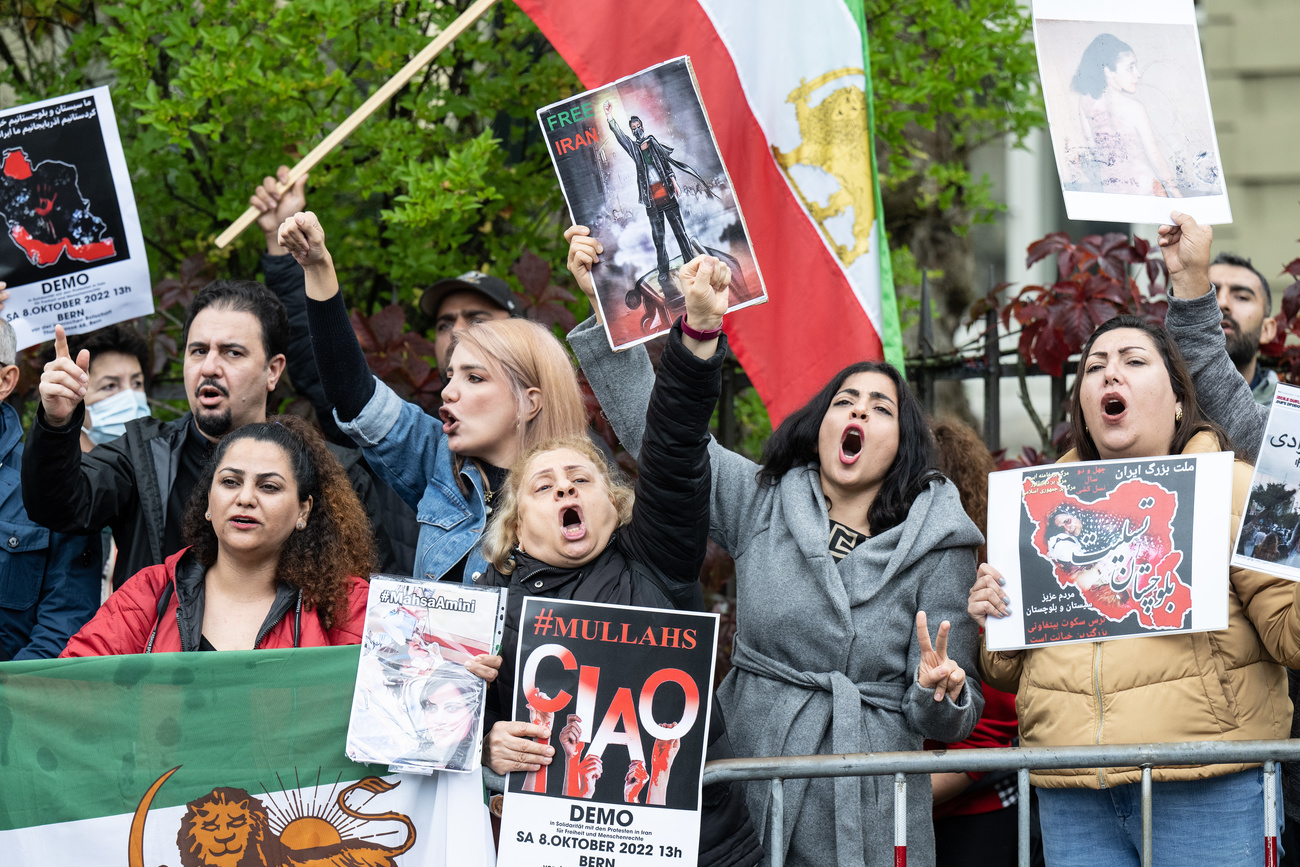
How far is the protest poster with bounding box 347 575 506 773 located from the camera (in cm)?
300

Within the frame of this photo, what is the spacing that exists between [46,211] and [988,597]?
11.0 ft

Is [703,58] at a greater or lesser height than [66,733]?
greater

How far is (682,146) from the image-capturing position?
3727mm

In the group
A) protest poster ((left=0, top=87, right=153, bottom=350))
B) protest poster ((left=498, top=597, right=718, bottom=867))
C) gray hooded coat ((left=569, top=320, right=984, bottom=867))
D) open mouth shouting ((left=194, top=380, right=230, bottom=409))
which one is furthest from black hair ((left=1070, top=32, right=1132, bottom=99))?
protest poster ((left=0, top=87, right=153, bottom=350))

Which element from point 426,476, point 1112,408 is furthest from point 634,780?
point 1112,408

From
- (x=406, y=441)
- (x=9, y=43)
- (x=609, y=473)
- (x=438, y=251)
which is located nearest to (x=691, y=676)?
(x=609, y=473)

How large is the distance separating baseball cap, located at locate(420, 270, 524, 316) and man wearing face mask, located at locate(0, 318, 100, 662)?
4.91ft

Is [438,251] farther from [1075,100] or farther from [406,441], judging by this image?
[1075,100]

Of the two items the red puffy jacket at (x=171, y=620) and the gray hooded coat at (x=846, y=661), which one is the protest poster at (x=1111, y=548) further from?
the red puffy jacket at (x=171, y=620)

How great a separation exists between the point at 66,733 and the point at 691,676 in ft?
4.87

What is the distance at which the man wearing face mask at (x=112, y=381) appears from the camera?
4.88 meters

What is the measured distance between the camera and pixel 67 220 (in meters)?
4.57

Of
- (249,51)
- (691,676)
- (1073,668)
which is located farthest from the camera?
(249,51)

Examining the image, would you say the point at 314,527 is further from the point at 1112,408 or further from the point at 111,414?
the point at 1112,408
